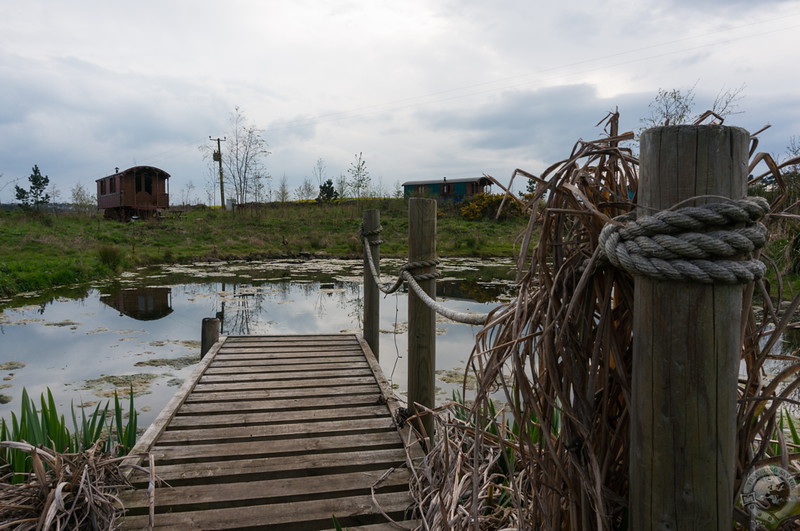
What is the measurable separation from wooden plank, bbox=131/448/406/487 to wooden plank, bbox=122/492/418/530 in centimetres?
28

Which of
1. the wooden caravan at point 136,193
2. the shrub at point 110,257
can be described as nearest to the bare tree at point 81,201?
the wooden caravan at point 136,193

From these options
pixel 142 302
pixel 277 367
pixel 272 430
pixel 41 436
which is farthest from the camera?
pixel 142 302

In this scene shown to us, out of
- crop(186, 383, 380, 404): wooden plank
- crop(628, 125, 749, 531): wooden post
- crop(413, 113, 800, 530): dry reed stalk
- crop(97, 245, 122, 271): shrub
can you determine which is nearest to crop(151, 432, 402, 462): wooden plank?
crop(186, 383, 380, 404): wooden plank

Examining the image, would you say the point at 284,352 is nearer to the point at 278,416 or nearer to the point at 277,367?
the point at 277,367

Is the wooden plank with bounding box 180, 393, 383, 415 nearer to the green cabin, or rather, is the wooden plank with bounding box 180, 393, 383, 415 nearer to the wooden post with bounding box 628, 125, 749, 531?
the wooden post with bounding box 628, 125, 749, 531

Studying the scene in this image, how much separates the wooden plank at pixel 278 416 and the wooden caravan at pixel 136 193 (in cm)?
2841

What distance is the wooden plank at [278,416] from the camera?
317cm

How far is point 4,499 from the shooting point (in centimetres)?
205

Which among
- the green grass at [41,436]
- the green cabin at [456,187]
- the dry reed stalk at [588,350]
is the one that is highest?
the green cabin at [456,187]

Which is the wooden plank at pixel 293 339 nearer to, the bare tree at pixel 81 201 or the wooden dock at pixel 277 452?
the wooden dock at pixel 277 452

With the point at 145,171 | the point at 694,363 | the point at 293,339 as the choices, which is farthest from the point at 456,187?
the point at 694,363

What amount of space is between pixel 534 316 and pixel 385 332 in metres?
6.86

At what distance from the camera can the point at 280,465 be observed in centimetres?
263

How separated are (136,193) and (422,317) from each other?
101ft
